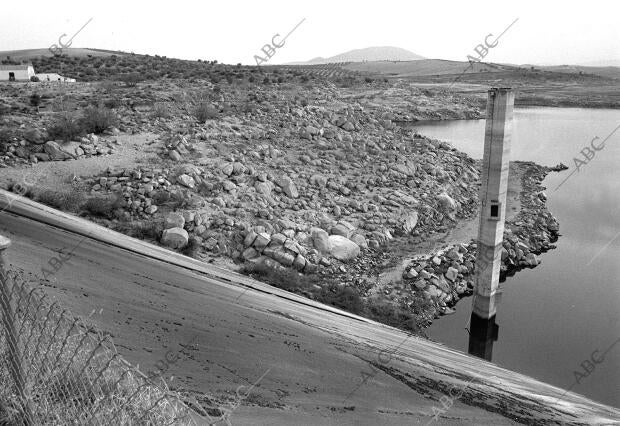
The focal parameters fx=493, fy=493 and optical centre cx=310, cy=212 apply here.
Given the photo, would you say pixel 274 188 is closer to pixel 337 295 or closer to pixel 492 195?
pixel 337 295

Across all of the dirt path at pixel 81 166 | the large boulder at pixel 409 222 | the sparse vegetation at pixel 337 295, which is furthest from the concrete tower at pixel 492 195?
the dirt path at pixel 81 166

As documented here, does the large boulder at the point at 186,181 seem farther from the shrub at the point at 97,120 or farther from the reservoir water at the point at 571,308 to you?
the reservoir water at the point at 571,308

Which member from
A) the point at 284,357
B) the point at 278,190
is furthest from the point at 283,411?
the point at 278,190

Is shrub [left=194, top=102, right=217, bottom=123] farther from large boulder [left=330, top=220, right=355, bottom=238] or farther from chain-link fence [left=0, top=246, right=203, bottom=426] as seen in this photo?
chain-link fence [left=0, top=246, right=203, bottom=426]

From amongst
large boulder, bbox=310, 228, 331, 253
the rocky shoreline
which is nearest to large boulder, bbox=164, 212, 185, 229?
large boulder, bbox=310, 228, 331, 253

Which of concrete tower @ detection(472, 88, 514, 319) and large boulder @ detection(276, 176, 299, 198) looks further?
large boulder @ detection(276, 176, 299, 198)

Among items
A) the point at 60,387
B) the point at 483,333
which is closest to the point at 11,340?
the point at 60,387
